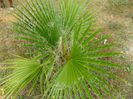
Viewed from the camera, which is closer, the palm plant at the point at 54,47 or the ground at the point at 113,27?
the palm plant at the point at 54,47

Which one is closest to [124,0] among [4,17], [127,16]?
[127,16]

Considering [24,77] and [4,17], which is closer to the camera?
[24,77]

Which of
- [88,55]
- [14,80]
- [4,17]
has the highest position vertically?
[4,17]


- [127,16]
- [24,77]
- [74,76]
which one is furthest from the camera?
[127,16]

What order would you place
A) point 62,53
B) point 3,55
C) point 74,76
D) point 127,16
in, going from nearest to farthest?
point 74,76
point 62,53
point 3,55
point 127,16

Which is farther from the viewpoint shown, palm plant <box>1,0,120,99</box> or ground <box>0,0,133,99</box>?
ground <box>0,0,133,99</box>

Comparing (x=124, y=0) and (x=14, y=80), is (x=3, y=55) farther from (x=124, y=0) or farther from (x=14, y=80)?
(x=124, y=0)

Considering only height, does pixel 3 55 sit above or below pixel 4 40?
below

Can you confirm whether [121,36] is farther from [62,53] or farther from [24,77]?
[24,77]
